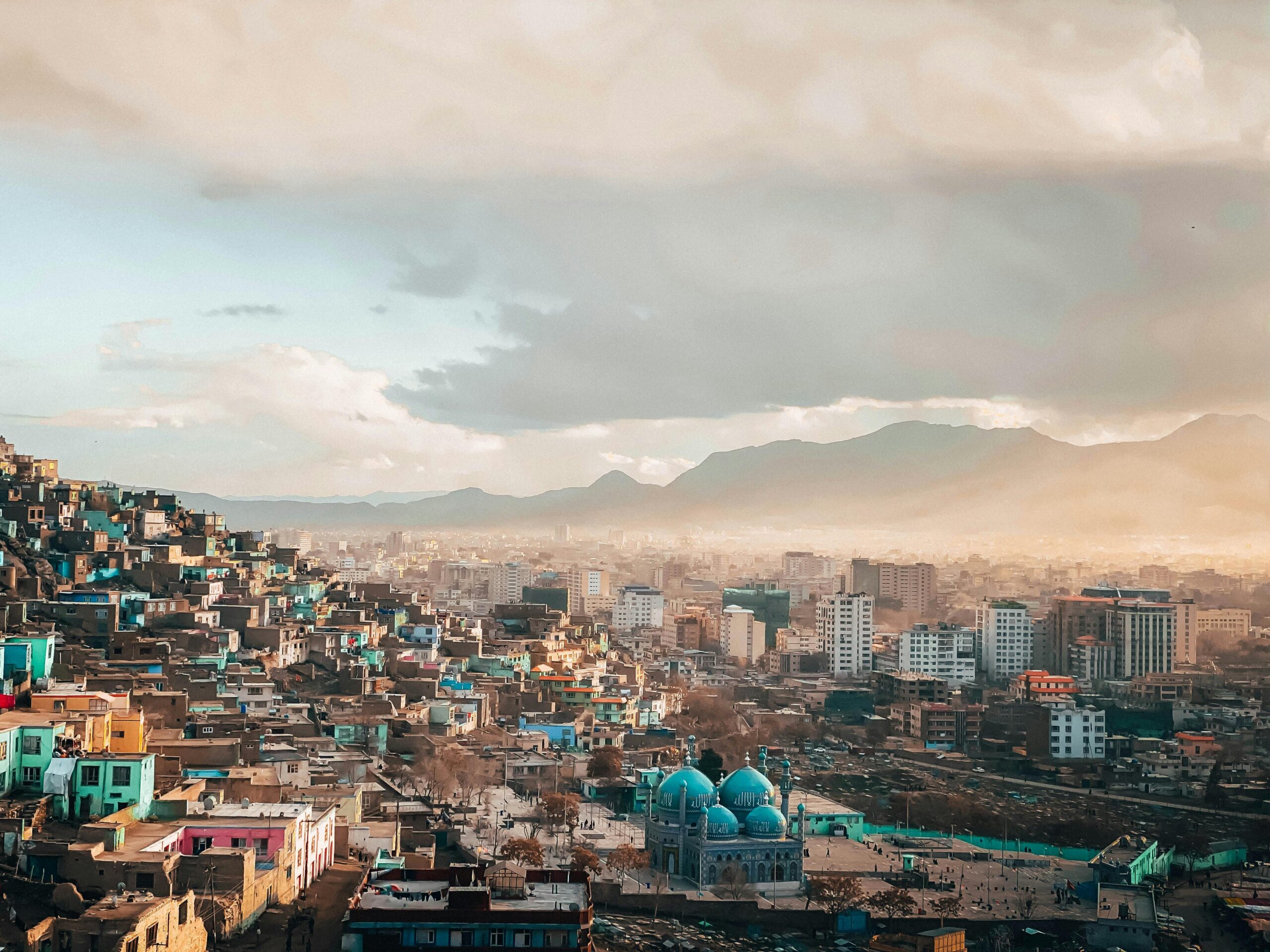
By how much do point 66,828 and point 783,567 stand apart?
3740 inches

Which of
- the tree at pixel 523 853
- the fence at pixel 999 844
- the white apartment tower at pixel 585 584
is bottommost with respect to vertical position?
the fence at pixel 999 844

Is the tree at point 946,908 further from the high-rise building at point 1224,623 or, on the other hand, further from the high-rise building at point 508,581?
the high-rise building at point 508,581

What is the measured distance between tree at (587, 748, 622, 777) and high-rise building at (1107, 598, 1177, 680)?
24.1m

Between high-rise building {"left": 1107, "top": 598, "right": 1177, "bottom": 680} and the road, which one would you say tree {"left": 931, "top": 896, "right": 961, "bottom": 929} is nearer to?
the road

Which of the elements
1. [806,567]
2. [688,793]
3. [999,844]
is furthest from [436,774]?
[806,567]

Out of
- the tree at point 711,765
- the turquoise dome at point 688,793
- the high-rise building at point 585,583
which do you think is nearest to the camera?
the turquoise dome at point 688,793

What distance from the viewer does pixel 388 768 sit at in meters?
22.2

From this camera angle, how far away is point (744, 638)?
51750 mm

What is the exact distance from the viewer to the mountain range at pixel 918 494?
13838 cm

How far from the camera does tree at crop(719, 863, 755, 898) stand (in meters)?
19.0

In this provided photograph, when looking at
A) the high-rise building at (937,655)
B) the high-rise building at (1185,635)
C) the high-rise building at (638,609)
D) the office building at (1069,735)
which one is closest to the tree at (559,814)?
the office building at (1069,735)

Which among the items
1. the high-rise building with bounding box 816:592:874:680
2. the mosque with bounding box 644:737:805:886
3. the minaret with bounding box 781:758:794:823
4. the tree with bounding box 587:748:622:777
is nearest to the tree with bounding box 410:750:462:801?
the tree with bounding box 587:748:622:777

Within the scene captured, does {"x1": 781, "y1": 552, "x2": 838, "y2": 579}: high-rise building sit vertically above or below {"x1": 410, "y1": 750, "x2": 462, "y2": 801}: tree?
above

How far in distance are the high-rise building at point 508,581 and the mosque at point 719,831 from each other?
5387 cm
